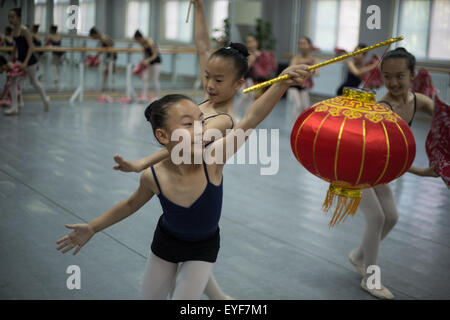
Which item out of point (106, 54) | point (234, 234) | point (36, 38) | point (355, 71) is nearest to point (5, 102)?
point (36, 38)

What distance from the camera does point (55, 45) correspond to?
1123cm

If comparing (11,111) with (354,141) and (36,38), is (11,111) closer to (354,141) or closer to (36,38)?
(36,38)

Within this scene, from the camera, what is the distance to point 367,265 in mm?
3262

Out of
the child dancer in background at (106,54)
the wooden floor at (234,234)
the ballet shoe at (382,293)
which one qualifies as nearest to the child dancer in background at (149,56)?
the child dancer in background at (106,54)

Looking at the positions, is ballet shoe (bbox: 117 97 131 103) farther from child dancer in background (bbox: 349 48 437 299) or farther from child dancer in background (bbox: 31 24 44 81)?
child dancer in background (bbox: 349 48 437 299)

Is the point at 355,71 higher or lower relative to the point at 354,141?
higher

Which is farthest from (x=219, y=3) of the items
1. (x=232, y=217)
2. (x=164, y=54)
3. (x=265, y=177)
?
(x=232, y=217)

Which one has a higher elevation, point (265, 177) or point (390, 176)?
point (390, 176)

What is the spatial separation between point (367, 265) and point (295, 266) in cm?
48

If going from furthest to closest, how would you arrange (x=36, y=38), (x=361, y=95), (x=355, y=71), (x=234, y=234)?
(x=36, y=38) → (x=355, y=71) → (x=234, y=234) → (x=361, y=95)

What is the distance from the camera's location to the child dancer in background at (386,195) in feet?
9.56

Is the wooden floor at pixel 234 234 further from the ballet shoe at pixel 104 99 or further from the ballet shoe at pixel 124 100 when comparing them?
the ballet shoe at pixel 124 100

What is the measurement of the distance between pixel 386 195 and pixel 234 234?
4.20 feet
